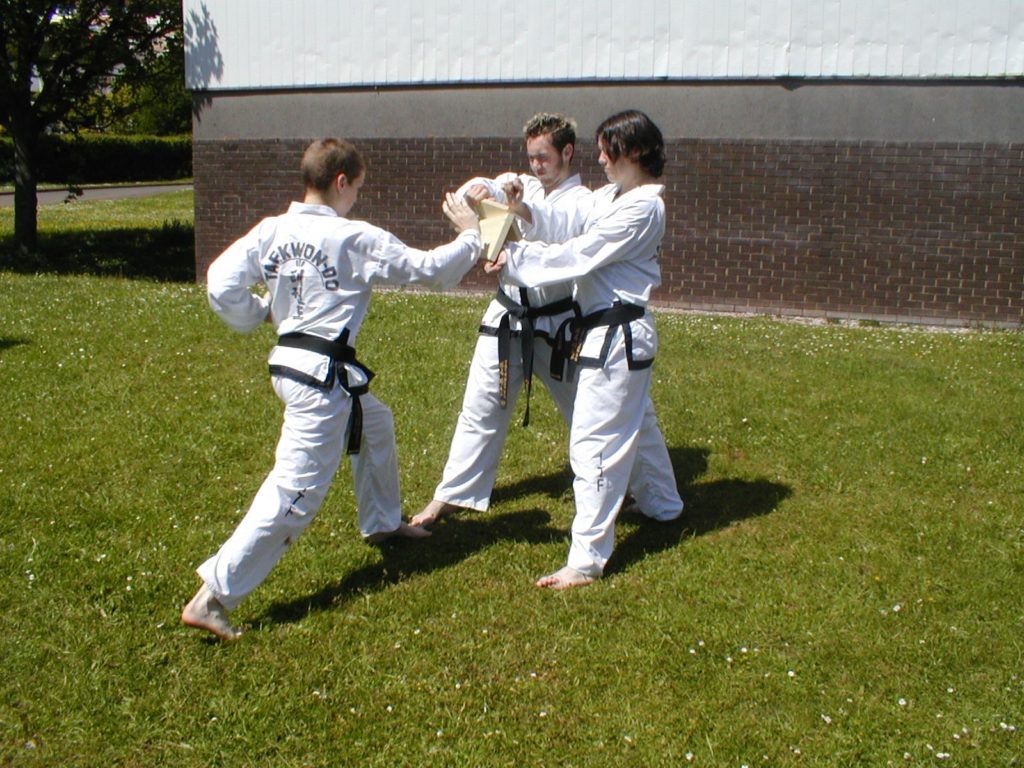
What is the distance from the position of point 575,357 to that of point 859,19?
29.2 ft

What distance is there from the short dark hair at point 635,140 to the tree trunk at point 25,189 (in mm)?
14360

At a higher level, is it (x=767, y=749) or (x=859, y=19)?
(x=859, y=19)

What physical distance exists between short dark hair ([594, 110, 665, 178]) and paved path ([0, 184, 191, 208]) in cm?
2975

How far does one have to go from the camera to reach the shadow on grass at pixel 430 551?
523 cm

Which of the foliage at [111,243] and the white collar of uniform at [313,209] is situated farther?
the foliage at [111,243]

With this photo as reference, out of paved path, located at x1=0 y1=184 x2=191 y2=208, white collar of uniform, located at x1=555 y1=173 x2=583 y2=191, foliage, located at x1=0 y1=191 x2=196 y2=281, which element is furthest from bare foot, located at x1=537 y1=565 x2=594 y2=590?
paved path, located at x1=0 y1=184 x2=191 y2=208

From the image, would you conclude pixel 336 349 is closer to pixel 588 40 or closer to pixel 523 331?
pixel 523 331

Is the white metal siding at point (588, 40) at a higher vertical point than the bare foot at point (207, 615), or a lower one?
higher

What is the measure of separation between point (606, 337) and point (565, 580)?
119cm

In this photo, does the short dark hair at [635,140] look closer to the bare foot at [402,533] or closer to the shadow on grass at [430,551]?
the shadow on grass at [430,551]

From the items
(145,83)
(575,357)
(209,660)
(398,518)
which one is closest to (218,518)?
(398,518)

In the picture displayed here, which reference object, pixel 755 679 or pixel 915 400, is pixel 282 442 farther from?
pixel 915 400

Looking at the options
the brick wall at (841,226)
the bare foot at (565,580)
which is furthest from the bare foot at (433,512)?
the brick wall at (841,226)

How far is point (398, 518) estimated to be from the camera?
5828mm
